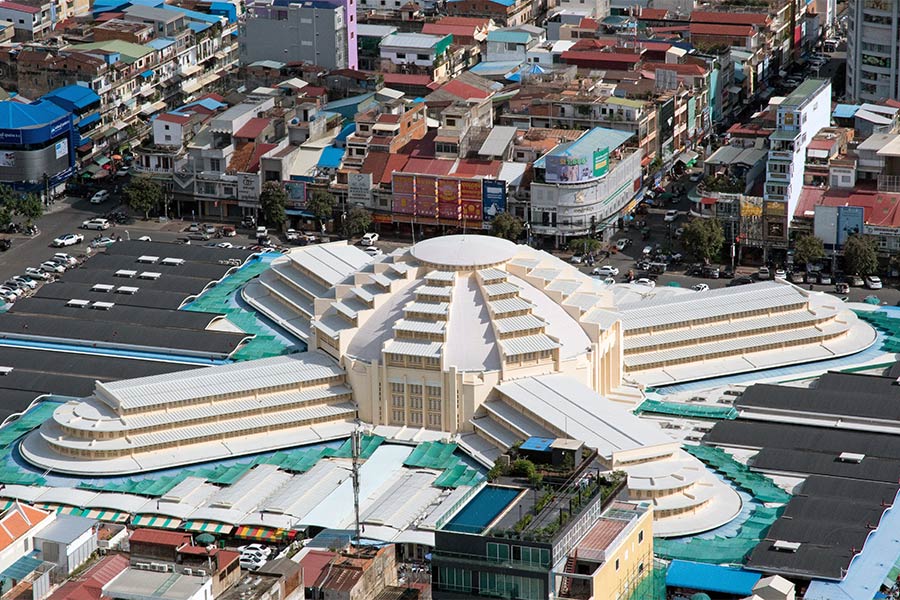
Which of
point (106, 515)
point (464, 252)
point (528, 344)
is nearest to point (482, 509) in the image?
point (106, 515)

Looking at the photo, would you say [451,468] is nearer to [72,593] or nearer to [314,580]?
[314,580]

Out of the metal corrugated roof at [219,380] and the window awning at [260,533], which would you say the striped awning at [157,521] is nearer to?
the window awning at [260,533]

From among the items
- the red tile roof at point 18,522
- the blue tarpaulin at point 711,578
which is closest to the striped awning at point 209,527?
the red tile roof at point 18,522

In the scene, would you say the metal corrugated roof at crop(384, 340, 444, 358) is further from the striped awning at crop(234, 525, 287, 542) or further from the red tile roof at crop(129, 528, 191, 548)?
the red tile roof at crop(129, 528, 191, 548)

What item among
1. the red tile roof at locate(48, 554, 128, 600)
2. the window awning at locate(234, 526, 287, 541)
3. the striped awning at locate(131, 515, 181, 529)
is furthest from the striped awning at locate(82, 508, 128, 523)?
the red tile roof at locate(48, 554, 128, 600)

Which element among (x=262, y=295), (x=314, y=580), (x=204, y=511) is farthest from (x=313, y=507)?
(x=262, y=295)
